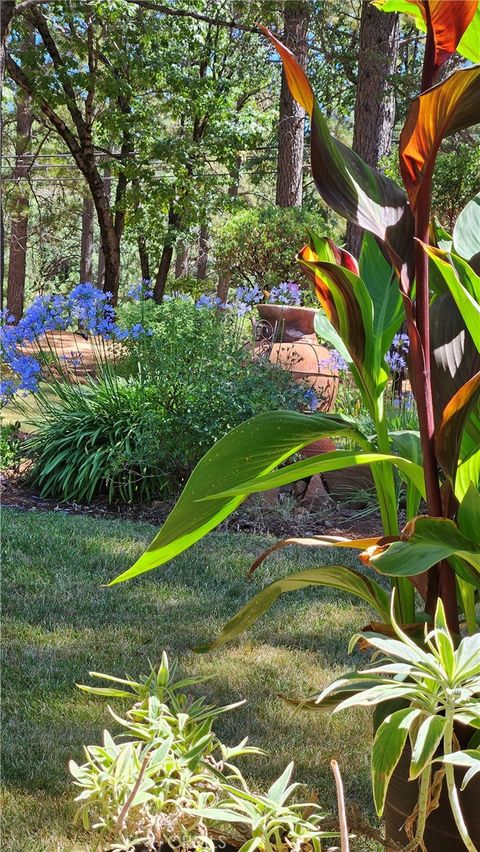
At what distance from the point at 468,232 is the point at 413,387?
47cm

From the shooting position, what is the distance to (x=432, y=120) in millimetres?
1370

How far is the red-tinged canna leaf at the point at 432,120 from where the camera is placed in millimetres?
1315

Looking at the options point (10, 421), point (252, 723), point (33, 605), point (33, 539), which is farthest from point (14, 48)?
point (252, 723)

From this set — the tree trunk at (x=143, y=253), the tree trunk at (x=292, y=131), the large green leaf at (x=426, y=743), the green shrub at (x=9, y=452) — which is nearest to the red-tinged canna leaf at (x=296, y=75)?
the large green leaf at (x=426, y=743)

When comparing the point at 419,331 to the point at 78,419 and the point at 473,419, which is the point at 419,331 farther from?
the point at 78,419

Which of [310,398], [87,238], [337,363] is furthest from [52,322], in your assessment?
[87,238]

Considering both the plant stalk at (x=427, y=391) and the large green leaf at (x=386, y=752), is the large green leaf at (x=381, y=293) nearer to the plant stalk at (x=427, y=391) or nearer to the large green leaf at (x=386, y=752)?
the plant stalk at (x=427, y=391)

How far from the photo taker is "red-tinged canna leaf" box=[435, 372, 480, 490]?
130cm

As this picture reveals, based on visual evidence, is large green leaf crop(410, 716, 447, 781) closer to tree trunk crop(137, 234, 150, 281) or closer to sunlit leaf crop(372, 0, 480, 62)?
sunlit leaf crop(372, 0, 480, 62)

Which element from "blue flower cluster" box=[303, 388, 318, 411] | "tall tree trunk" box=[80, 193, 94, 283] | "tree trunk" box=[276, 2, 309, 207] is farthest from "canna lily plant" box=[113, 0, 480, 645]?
"tall tree trunk" box=[80, 193, 94, 283]

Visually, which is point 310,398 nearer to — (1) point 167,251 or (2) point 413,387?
(2) point 413,387

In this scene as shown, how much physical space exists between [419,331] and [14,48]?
12388mm

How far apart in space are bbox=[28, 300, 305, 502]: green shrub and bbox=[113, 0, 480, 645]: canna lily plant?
11.0 feet

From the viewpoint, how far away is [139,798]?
1012 millimetres
